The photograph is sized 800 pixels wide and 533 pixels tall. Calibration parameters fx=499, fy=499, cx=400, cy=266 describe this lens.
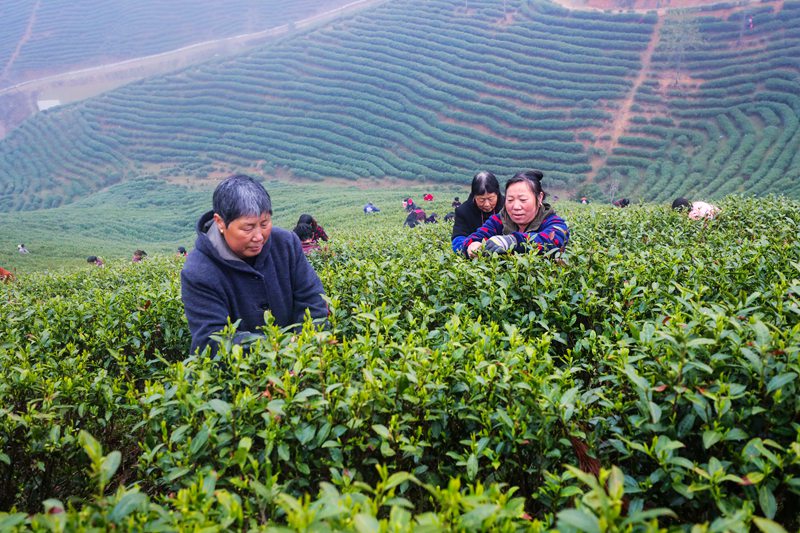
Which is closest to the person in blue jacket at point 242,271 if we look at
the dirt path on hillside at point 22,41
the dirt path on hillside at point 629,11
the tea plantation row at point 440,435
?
the tea plantation row at point 440,435

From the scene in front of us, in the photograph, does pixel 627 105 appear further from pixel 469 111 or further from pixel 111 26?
pixel 111 26

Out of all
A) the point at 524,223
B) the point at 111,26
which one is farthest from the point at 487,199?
the point at 111,26

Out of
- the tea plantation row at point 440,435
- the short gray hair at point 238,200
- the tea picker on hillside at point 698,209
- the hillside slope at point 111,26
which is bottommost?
the tea picker on hillside at point 698,209

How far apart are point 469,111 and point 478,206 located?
34082mm

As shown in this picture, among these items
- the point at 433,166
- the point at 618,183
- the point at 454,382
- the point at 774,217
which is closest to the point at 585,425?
the point at 454,382

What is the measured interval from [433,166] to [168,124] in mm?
23796

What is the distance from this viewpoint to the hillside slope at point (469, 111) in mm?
28453

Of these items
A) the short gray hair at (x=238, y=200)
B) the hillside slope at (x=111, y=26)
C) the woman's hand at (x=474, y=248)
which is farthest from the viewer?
the hillside slope at (x=111, y=26)

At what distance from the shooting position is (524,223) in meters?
3.66

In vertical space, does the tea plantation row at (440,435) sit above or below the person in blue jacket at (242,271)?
below

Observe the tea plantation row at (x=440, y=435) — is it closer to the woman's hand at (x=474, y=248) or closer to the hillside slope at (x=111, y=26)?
the woman's hand at (x=474, y=248)

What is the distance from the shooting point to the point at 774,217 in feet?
16.2

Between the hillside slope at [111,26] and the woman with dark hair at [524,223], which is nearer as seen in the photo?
the woman with dark hair at [524,223]

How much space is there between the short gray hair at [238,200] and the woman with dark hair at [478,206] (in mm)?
2040
